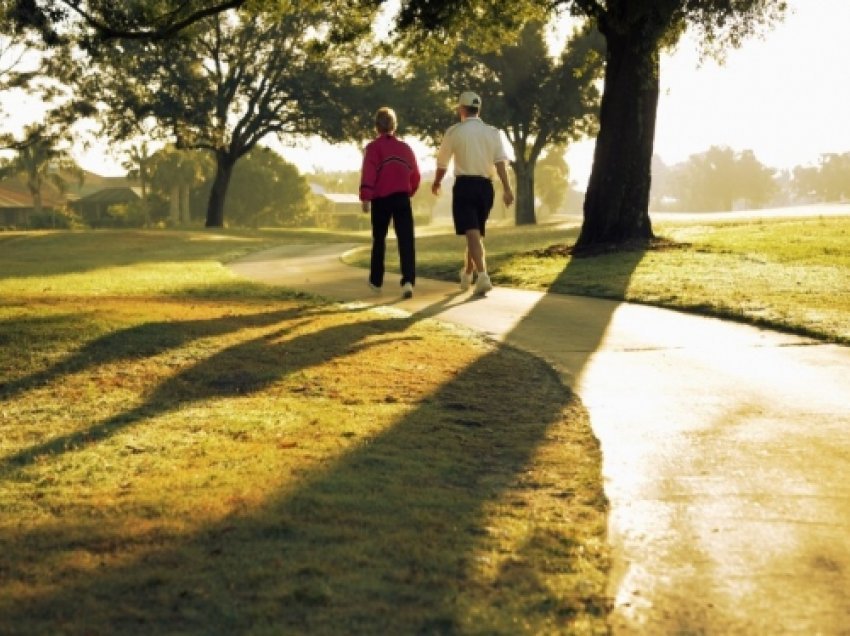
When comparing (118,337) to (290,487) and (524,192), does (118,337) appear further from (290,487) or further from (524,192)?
(524,192)

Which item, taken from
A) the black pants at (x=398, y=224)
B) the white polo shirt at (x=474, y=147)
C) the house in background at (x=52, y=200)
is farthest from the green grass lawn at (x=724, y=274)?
the house in background at (x=52, y=200)

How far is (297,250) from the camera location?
26.4 metres

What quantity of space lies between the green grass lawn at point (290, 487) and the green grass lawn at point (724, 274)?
3181 mm

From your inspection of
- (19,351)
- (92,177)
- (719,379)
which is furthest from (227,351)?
(92,177)

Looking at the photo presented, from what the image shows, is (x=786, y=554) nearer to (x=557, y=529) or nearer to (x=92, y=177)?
(x=557, y=529)

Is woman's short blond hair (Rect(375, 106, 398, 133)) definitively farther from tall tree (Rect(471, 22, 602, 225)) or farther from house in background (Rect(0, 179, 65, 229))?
house in background (Rect(0, 179, 65, 229))

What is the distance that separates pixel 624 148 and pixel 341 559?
1581 cm

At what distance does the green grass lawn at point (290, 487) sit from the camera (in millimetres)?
3016

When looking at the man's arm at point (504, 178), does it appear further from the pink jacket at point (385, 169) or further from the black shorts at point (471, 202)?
the pink jacket at point (385, 169)

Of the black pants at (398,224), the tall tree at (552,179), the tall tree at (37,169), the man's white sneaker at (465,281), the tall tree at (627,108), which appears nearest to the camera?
the black pants at (398,224)

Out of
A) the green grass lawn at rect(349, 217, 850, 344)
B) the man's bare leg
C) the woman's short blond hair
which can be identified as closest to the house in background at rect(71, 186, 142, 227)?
the green grass lawn at rect(349, 217, 850, 344)

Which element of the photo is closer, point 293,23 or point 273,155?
point 293,23

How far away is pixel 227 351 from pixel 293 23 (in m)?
42.4

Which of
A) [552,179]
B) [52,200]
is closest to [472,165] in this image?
[52,200]
